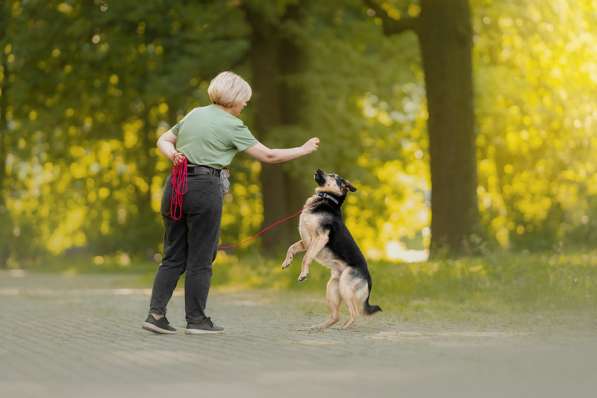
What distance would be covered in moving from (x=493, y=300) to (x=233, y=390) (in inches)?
275

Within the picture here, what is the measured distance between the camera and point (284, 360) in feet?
27.4

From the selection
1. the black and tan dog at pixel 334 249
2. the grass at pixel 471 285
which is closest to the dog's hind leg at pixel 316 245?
the black and tan dog at pixel 334 249

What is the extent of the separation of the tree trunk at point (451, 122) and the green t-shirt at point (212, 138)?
982cm

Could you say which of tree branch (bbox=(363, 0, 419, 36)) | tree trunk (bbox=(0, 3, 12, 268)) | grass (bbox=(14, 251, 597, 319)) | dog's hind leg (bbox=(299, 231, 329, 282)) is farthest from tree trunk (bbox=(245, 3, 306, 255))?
dog's hind leg (bbox=(299, 231, 329, 282))

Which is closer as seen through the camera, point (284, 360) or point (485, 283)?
point (284, 360)

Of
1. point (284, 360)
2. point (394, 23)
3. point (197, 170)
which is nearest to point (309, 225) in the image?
point (197, 170)

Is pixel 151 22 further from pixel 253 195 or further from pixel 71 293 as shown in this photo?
pixel 253 195

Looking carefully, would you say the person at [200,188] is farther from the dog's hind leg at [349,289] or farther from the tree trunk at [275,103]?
the tree trunk at [275,103]

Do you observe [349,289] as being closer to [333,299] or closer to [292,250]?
[333,299]

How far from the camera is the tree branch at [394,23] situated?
20.5 m

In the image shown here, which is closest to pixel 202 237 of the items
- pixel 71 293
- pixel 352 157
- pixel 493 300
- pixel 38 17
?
pixel 493 300

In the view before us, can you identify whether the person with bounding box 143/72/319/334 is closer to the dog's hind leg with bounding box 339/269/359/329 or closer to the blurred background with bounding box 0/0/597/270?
the dog's hind leg with bounding box 339/269/359/329

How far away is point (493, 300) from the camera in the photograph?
44.1 ft

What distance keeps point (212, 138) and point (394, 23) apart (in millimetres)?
11506
